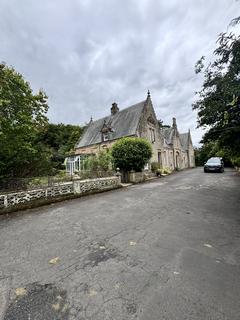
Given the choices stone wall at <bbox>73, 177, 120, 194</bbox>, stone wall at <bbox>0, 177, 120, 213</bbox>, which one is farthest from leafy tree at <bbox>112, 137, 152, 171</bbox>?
stone wall at <bbox>0, 177, 120, 213</bbox>

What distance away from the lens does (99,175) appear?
13664 millimetres

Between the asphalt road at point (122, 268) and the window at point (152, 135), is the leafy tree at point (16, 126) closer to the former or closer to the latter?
the asphalt road at point (122, 268)

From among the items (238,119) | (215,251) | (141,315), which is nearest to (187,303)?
(141,315)

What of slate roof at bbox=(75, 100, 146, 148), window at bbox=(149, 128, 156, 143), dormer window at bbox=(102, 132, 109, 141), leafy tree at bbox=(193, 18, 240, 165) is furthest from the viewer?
dormer window at bbox=(102, 132, 109, 141)

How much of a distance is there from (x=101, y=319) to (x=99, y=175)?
11.4 meters

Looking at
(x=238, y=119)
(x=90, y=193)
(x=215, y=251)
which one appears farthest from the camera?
(x=90, y=193)

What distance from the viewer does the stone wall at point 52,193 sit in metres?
8.28

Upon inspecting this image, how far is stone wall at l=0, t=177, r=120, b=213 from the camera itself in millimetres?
8281

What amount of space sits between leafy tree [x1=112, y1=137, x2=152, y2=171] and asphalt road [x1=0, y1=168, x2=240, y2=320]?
1105 cm

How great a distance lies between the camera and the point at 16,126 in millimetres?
10125

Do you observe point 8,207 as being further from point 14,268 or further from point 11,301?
point 11,301

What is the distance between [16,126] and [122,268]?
9.19 meters

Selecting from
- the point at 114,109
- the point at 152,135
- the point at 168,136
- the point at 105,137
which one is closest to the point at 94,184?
the point at 105,137

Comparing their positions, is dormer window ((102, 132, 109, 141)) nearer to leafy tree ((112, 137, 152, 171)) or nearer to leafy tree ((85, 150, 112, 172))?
leafy tree ((112, 137, 152, 171))
